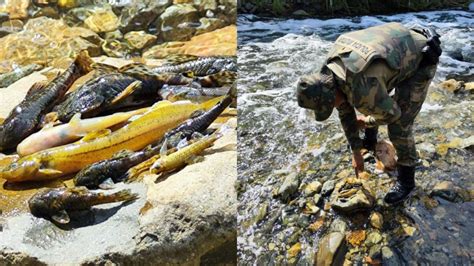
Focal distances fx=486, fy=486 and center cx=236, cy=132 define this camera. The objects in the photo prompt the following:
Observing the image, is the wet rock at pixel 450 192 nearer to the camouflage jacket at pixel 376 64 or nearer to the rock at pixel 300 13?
the camouflage jacket at pixel 376 64

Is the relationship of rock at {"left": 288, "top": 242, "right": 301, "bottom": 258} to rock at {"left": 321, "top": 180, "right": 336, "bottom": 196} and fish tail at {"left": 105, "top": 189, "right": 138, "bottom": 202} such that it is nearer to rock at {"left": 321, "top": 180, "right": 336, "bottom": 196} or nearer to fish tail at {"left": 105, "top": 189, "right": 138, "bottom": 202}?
rock at {"left": 321, "top": 180, "right": 336, "bottom": 196}

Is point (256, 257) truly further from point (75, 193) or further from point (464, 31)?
point (464, 31)

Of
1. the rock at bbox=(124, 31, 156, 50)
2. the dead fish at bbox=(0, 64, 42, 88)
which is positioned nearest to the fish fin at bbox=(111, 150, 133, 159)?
the dead fish at bbox=(0, 64, 42, 88)

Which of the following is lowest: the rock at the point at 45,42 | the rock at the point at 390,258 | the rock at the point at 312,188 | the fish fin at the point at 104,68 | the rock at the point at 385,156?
the rock at the point at 390,258

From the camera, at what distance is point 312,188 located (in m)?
3.08

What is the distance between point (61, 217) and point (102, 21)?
492 centimetres

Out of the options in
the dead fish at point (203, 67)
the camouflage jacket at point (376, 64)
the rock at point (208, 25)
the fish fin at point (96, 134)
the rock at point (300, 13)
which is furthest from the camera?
the rock at point (300, 13)

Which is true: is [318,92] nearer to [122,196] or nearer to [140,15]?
[122,196]

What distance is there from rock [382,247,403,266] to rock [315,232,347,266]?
204 mm

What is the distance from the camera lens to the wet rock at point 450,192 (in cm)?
292

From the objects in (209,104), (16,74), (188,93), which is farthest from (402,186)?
(16,74)

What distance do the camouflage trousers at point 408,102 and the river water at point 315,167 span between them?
1.23 feet

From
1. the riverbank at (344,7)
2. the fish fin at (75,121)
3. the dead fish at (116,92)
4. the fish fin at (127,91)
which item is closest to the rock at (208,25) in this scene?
the riverbank at (344,7)

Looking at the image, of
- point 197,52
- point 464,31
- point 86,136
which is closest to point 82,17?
point 197,52
